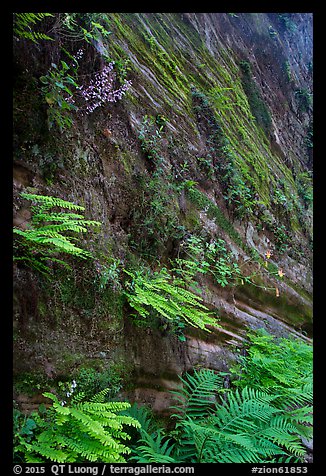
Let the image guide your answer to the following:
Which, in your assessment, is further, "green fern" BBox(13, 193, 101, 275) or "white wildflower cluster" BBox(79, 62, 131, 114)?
"white wildflower cluster" BBox(79, 62, 131, 114)

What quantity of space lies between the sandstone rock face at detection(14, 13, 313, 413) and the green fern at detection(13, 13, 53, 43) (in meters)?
0.12

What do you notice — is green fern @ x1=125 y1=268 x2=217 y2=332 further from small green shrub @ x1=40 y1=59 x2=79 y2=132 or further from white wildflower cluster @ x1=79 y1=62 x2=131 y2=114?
white wildflower cluster @ x1=79 y1=62 x2=131 y2=114

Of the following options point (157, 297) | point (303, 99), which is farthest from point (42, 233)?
point (303, 99)

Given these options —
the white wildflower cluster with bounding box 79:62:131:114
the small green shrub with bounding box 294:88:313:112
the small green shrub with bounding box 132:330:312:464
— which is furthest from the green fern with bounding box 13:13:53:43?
the small green shrub with bounding box 294:88:313:112

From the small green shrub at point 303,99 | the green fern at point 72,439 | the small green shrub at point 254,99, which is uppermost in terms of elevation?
the small green shrub at point 303,99

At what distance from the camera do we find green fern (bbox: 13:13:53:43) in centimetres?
245

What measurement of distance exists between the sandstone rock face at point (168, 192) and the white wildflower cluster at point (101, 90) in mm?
105

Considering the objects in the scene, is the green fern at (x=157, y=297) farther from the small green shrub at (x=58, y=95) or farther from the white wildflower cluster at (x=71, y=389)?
the small green shrub at (x=58, y=95)

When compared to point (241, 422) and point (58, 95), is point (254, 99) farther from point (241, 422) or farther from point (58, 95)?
point (241, 422)

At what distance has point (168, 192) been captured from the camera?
4105 millimetres

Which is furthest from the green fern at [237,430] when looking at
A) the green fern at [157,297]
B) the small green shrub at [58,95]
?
the small green shrub at [58,95]

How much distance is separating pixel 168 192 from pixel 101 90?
4.90 feet

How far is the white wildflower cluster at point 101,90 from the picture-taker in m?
3.16
